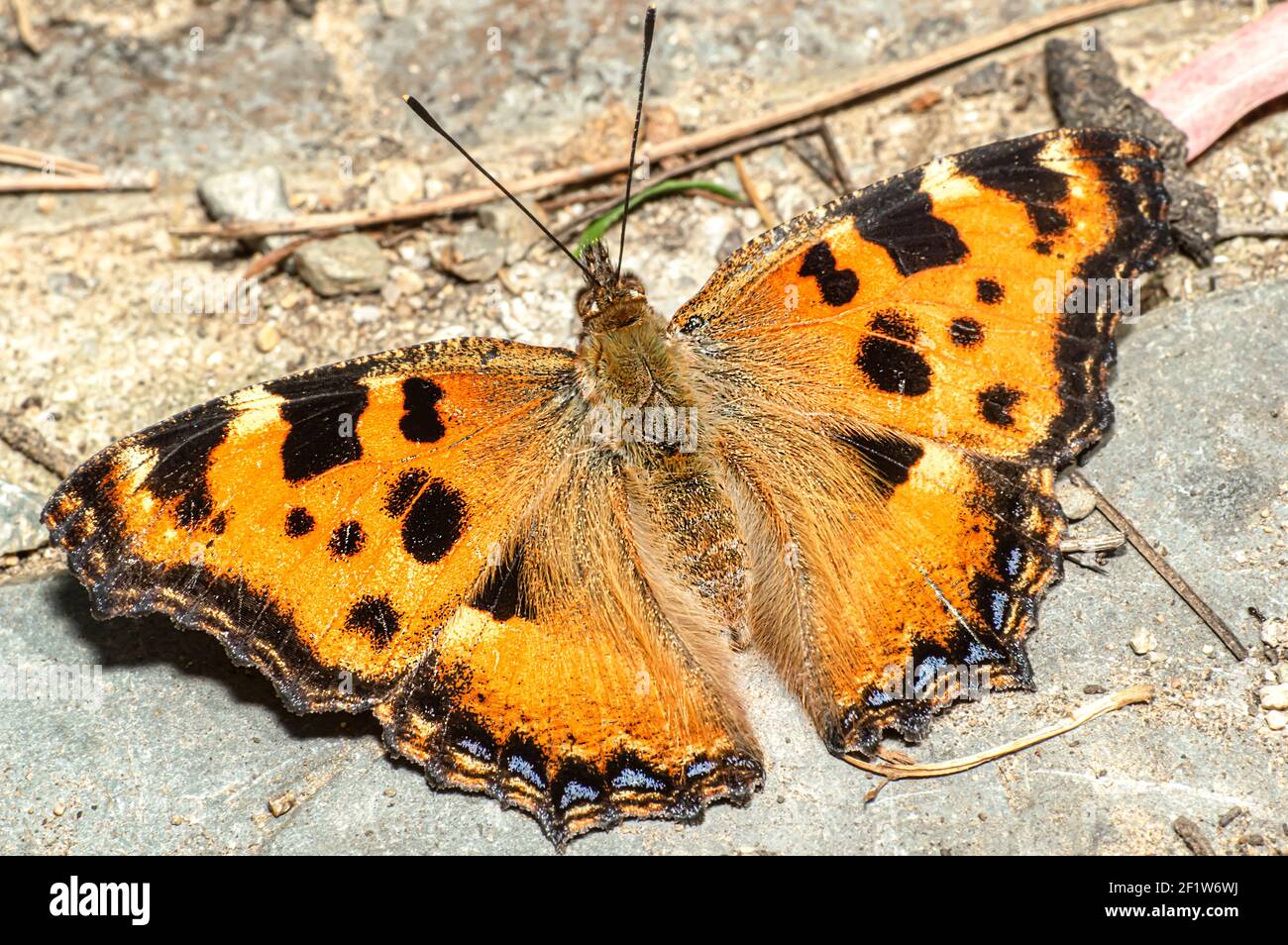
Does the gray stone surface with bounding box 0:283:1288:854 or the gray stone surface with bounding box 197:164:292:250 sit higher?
the gray stone surface with bounding box 197:164:292:250

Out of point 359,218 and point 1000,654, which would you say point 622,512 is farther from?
point 359,218

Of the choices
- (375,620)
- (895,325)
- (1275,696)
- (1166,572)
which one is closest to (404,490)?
(375,620)

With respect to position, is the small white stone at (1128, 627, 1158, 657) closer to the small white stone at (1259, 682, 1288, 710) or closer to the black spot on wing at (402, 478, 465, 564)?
the small white stone at (1259, 682, 1288, 710)

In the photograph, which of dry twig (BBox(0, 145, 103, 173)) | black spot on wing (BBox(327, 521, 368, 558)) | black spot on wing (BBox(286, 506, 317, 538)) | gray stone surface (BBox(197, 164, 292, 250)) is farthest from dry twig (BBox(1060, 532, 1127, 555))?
dry twig (BBox(0, 145, 103, 173))

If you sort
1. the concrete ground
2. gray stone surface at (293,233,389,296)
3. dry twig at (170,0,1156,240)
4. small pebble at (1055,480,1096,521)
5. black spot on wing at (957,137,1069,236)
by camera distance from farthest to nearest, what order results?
dry twig at (170,0,1156,240) → gray stone surface at (293,233,389,296) → small pebble at (1055,480,1096,521) → black spot on wing at (957,137,1069,236) → the concrete ground

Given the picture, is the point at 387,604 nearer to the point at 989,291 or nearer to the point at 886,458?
the point at 886,458
